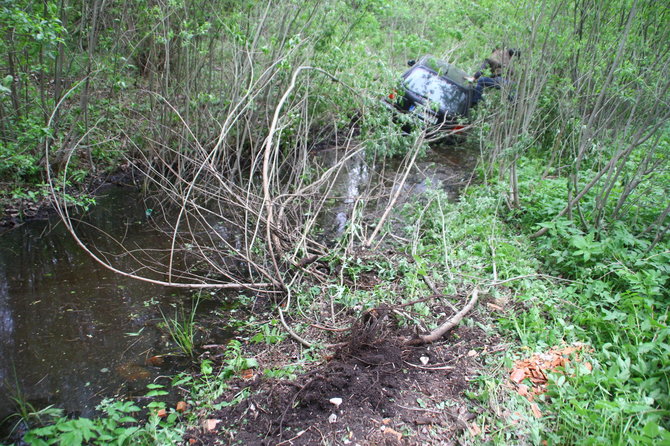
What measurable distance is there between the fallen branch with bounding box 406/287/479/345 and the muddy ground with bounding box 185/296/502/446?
0.19 ft

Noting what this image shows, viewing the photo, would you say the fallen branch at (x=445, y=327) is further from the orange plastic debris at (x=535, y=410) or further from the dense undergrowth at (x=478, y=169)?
the orange plastic debris at (x=535, y=410)

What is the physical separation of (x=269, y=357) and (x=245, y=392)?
1.57ft

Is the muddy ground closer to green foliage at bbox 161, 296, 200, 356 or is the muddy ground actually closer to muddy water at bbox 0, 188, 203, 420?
green foliage at bbox 161, 296, 200, 356

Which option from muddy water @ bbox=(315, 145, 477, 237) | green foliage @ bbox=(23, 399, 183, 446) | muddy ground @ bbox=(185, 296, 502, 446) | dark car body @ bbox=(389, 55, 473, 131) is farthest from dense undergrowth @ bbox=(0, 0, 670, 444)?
dark car body @ bbox=(389, 55, 473, 131)

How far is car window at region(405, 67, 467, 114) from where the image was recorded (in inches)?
367

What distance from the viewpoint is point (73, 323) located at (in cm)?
384

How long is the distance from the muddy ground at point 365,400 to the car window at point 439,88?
715 cm

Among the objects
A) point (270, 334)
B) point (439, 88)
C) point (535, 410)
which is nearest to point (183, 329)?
point (270, 334)

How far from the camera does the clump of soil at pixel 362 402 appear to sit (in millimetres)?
2578

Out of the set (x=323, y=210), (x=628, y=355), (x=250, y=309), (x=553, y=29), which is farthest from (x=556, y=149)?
(x=250, y=309)

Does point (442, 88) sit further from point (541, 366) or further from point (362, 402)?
point (362, 402)

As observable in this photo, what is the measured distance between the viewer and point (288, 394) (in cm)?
288

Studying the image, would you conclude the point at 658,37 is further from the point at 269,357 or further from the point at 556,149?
the point at 269,357

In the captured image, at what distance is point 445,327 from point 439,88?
24.1 ft
